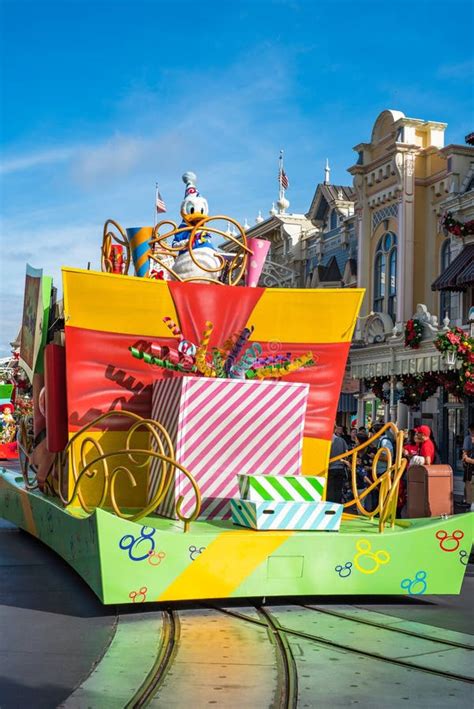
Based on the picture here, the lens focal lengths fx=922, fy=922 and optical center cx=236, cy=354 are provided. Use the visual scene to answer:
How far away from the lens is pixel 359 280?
27203 millimetres

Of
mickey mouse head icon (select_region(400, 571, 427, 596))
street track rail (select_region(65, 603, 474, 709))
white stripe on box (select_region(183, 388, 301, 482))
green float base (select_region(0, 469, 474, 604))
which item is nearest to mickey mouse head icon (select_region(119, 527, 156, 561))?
green float base (select_region(0, 469, 474, 604))

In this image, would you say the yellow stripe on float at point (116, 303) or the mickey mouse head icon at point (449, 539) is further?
the yellow stripe on float at point (116, 303)

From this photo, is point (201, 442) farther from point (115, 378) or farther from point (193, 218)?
point (193, 218)

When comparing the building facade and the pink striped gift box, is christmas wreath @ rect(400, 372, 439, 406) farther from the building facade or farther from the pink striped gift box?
the pink striped gift box

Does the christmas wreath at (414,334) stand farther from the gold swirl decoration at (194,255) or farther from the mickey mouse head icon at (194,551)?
the mickey mouse head icon at (194,551)

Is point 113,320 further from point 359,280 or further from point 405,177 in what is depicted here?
point 359,280

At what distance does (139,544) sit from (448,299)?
1820cm

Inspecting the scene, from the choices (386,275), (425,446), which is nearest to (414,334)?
(386,275)

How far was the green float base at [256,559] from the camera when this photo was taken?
→ 21.2 feet

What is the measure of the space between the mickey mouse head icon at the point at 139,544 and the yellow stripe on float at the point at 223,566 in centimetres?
31

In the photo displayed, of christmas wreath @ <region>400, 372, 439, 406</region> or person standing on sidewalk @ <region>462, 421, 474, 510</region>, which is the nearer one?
person standing on sidewalk @ <region>462, 421, 474, 510</region>

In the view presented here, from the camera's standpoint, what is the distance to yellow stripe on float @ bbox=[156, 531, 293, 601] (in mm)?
6574

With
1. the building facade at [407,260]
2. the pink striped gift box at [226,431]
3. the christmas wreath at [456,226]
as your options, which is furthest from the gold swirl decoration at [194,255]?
the christmas wreath at [456,226]

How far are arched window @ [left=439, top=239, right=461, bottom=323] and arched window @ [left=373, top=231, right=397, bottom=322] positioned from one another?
166 cm
